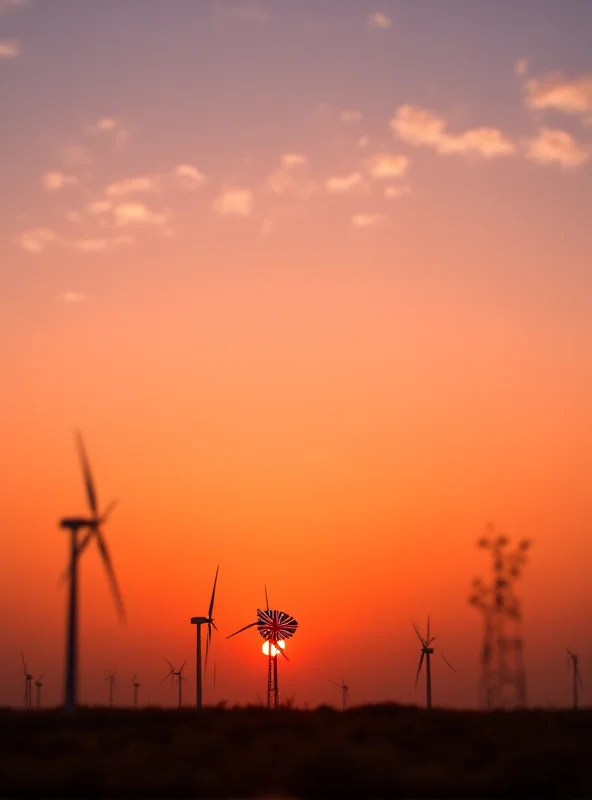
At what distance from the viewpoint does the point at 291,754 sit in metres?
38.8

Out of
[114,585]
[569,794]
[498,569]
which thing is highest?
[498,569]

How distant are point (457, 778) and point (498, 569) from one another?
309 ft

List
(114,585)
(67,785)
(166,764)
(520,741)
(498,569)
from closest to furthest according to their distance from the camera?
1. (67,785)
2. (166,764)
3. (520,741)
4. (114,585)
5. (498,569)

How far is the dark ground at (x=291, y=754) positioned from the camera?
35.2 metres

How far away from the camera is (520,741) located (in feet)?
147

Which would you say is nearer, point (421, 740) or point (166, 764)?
point (166, 764)

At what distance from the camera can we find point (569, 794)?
1419 inches

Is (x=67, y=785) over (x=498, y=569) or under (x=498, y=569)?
under

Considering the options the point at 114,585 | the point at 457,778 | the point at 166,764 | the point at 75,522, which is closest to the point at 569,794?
the point at 457,778

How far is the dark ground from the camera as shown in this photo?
35.2 meters

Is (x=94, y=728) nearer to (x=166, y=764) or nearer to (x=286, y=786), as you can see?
(x=166, y=764)

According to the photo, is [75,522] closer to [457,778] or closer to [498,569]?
[457,778]

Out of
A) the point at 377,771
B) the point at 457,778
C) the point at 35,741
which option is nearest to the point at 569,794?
the point at 457,778

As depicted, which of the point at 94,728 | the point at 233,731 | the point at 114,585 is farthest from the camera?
the point at 114,585
